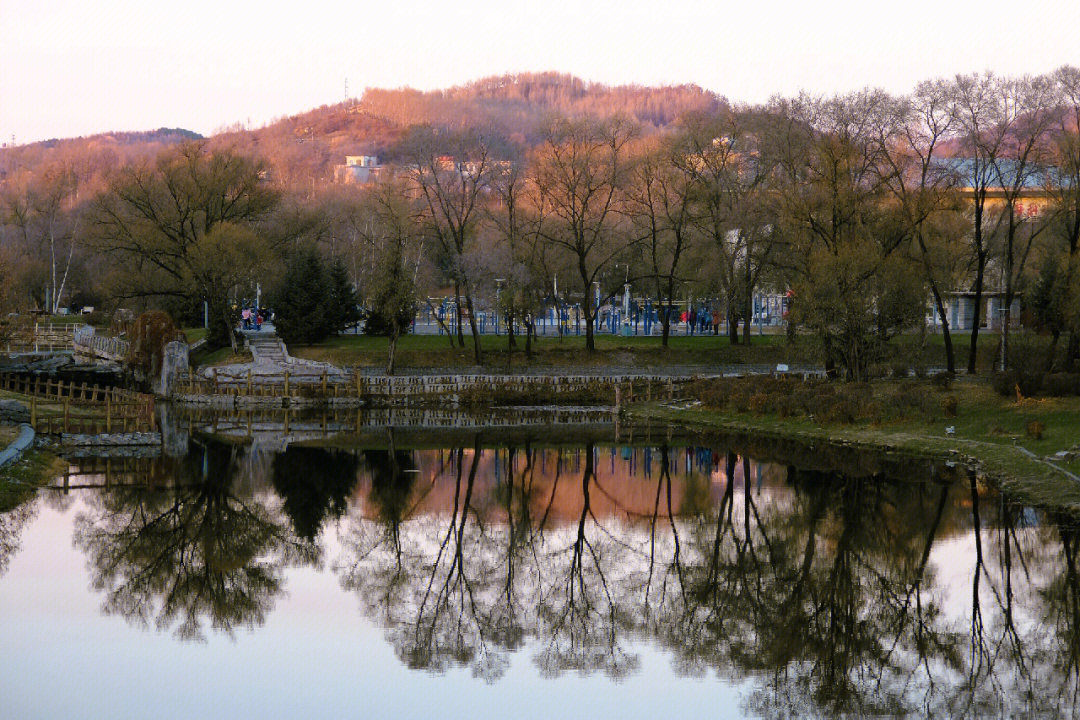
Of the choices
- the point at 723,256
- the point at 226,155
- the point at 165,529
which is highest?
the point at 226,155

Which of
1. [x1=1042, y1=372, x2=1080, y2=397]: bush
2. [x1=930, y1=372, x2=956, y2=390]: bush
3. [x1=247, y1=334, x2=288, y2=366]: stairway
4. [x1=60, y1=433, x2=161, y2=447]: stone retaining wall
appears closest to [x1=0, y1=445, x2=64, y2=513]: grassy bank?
[x1=60, y1=433, x2=161, y2=447]: stone retaining wall

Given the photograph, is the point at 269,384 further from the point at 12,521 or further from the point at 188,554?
the point at 188,554

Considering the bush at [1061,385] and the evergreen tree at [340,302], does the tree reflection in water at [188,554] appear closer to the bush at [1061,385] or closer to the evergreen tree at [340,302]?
the bush at [1061,385]

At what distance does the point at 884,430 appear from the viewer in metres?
37.9

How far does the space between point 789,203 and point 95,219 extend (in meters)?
36.8

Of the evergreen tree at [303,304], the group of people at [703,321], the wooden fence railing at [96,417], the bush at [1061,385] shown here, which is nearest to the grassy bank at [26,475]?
the wooden fence railing at [96,417]

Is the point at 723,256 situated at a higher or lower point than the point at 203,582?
higher

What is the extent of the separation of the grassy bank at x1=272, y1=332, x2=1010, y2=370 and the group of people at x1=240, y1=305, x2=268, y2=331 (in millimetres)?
7430

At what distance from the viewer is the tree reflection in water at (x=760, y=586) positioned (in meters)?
14.1

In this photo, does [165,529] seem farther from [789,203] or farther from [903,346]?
[903,346]

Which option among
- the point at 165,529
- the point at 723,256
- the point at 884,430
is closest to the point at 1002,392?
the point at 884,430

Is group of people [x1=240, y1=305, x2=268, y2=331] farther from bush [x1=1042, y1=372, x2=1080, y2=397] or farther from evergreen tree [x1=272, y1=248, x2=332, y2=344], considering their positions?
bush [x1=1042, y1=372, x2=1080, y2=397]

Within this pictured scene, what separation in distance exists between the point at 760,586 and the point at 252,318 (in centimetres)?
5909

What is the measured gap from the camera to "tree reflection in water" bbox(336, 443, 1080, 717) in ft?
46.2
